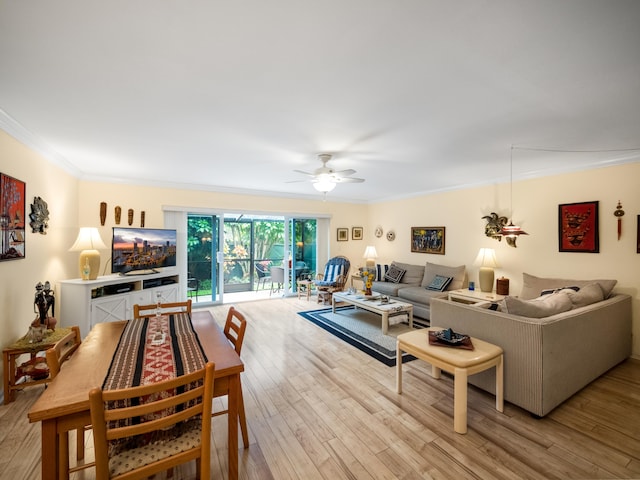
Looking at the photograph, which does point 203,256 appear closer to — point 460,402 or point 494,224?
point 460,402

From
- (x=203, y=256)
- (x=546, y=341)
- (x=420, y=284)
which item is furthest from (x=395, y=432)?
(x=203, y=256)

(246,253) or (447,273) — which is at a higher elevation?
(246,253)

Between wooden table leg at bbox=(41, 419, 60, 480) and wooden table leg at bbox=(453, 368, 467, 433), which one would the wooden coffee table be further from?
wooden table leg at bbox=(41, 419, 60, 480)

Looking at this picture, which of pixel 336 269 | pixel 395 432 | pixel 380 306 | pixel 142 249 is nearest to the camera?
pixel 395 432

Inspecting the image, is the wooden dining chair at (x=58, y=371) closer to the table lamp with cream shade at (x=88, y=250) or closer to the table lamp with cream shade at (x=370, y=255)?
the table lamp with cream shade at (x=88, y=250)

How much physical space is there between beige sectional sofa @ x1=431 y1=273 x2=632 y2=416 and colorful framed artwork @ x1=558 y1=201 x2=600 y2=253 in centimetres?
83

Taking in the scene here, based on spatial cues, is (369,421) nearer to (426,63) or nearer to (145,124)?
(426,63)

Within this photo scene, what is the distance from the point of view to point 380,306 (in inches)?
165

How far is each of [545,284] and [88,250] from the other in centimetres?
623

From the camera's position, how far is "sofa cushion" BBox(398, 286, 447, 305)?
4.71 meters

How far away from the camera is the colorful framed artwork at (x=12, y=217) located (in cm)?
235

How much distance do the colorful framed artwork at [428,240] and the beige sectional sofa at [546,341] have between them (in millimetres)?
2586

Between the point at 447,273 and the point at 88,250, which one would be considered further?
the point at 447,273

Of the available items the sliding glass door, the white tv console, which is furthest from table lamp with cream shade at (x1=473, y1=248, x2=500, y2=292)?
the white tv console
